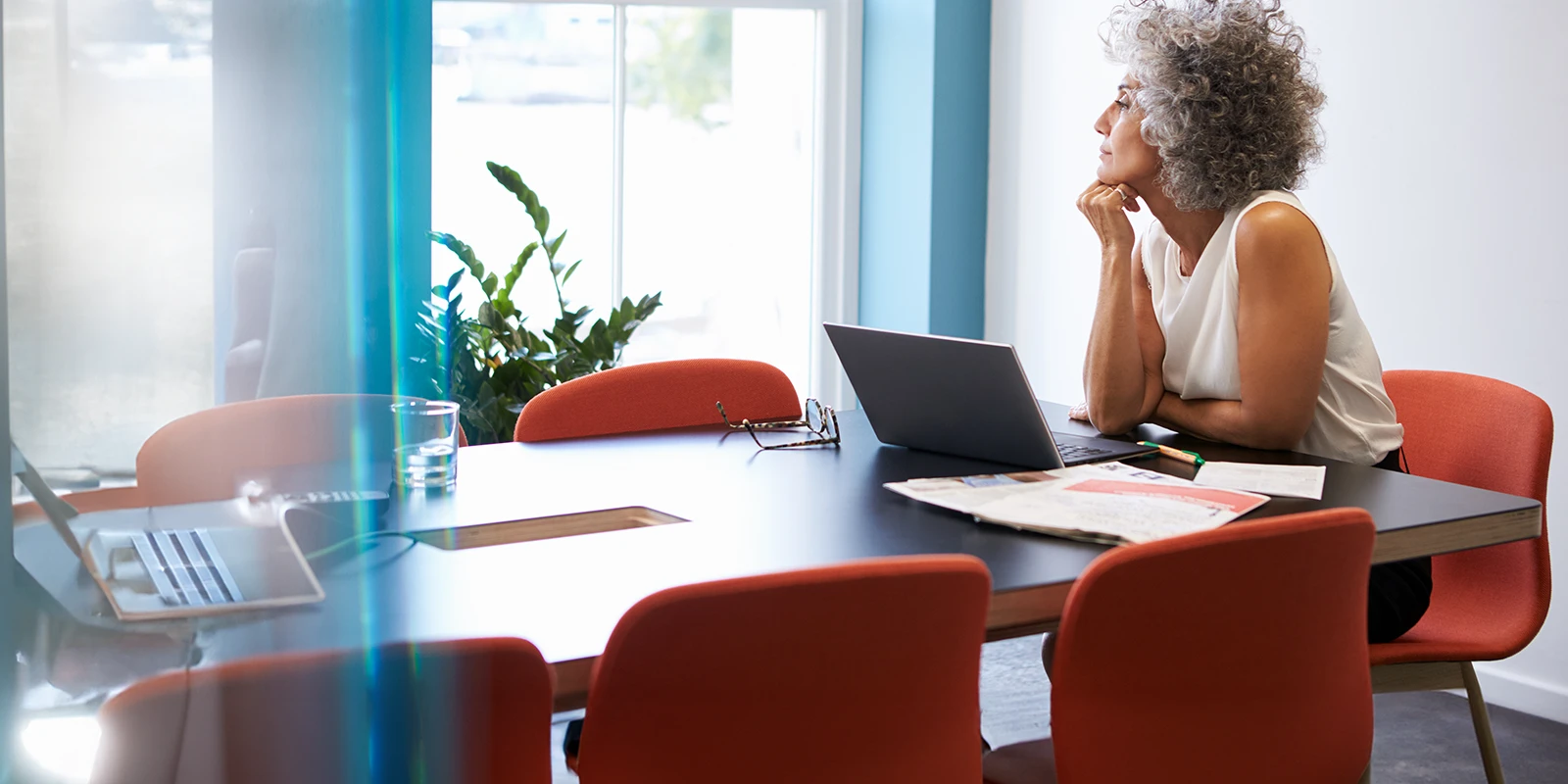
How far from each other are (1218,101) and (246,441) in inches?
70.8

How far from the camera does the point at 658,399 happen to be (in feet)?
7.02

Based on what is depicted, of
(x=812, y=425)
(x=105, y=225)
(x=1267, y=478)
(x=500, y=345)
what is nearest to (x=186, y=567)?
(x=105, y=225)

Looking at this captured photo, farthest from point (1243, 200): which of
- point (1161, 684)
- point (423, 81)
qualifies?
point (423, 81)

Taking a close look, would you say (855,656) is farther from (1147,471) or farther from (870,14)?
(870,14)

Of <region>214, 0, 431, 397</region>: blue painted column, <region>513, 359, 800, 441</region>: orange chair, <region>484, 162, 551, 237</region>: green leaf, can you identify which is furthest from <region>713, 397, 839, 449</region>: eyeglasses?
<region>484, 162, 551, 237</region>: green leaf

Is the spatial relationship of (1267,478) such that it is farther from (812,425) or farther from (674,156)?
(674,156)

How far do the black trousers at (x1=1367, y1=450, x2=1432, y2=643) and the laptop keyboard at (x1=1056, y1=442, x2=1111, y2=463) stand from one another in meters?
0.39

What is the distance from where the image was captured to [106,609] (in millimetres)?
270

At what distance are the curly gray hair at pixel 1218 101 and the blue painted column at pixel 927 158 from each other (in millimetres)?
2072

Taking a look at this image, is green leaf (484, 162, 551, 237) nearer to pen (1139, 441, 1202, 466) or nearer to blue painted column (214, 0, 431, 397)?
pen (1139, 441, 1202, 466)

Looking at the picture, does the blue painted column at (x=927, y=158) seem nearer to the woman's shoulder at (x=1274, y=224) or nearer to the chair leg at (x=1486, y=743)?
the woman's shoulder at (x=1274, y=224)

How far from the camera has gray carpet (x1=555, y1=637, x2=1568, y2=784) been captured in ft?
8.12

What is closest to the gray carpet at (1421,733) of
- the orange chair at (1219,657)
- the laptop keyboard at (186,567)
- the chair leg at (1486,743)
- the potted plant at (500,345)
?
the chair leg at (1486,743)

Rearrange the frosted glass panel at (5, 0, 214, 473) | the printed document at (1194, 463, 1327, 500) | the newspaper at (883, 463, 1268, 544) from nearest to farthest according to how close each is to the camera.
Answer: the frosted glass panel at (5, 0, 214, 473), the newspaper at (883, 463, 1268, 544), the printed document at (1194, 463, 1327, 500)
